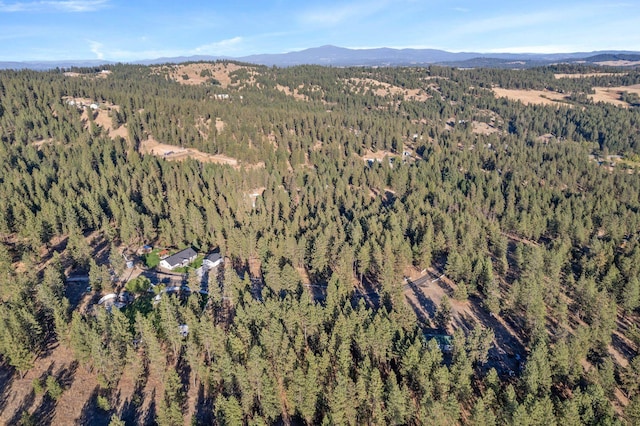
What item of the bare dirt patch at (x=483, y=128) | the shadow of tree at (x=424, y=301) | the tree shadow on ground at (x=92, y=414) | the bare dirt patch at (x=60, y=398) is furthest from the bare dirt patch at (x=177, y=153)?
the bare dirt patch at (x=483, y=128)

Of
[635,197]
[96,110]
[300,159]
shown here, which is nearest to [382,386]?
[300,159]

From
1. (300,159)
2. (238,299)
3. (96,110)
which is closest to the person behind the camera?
(238,299)

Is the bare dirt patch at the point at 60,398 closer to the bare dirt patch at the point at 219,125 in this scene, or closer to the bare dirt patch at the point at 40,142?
the bare dirt patch at the point at 40,142

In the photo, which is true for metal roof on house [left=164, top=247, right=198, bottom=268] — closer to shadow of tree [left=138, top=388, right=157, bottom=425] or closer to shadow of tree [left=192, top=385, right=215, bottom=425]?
shadow of tree [left=138, top=388, right=157, bottom=425]

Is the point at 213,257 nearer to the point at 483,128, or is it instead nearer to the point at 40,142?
the point at 40,142

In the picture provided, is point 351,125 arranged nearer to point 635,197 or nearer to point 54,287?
point 635,197
